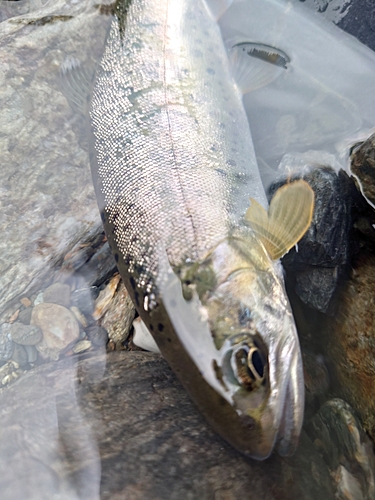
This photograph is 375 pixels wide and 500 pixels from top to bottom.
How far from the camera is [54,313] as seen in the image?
10.4 ft

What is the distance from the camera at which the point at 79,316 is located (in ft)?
10.6

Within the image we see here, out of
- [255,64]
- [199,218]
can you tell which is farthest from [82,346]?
[255,64]

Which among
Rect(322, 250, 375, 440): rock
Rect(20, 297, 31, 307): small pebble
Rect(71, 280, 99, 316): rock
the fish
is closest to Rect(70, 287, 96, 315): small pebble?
Rect(71, 280, 99, 316): rock

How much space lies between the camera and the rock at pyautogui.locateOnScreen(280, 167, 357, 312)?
2.50 m

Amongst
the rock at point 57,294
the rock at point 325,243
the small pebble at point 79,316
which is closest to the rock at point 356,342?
the rock at point 325,243

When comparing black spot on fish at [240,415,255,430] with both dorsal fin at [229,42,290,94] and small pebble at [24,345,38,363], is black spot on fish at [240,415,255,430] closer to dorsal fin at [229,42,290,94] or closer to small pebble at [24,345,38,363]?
small pebble at [24,345,38,363]

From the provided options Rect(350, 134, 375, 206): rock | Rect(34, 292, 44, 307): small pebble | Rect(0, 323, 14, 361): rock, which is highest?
Rect(350, 134, 375, 206): rock

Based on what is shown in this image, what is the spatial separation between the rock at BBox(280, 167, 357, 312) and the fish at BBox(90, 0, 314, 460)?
1.05ft

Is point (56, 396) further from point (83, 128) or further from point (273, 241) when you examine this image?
point (83, 128)

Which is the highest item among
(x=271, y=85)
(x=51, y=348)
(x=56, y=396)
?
(x=271, y=85)

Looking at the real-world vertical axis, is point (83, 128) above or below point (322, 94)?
below

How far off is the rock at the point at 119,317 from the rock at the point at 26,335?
564 millimetres

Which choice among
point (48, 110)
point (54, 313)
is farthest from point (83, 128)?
point (54, 313)

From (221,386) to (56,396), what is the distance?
124 centimetres
